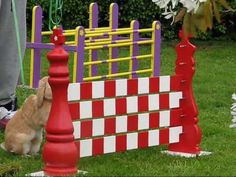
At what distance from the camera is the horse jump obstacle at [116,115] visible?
4.39m

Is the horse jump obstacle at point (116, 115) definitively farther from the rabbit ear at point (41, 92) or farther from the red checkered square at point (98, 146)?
the rabbit ear at point (41, 92)

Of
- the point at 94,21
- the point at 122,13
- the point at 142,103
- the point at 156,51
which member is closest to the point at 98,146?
the point at 142,103

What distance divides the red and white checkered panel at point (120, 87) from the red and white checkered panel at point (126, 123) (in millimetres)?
172

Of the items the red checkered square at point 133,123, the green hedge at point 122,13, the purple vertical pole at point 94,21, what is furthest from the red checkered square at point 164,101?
the green hedge at point 122,13

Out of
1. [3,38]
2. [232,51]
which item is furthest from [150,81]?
[232,51]

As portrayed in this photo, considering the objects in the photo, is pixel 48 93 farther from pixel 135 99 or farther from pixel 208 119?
pixel 208 119

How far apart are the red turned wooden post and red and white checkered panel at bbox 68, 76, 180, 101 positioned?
82 millimetres

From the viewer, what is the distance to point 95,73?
10.4 metres

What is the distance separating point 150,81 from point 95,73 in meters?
5.15

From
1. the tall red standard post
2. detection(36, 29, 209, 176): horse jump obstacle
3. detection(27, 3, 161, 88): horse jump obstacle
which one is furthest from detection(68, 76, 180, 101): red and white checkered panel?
detection(27, 3, 161, 88): horse jump obstacle

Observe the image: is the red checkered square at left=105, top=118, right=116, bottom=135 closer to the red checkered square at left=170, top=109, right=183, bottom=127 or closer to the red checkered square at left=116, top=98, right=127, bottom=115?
the red checkered square at left=116, top=98, right=127, bottom=115

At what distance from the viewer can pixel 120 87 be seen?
16.5ft

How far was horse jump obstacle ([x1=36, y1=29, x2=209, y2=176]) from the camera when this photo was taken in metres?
4.39

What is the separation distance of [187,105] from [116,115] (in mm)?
730
